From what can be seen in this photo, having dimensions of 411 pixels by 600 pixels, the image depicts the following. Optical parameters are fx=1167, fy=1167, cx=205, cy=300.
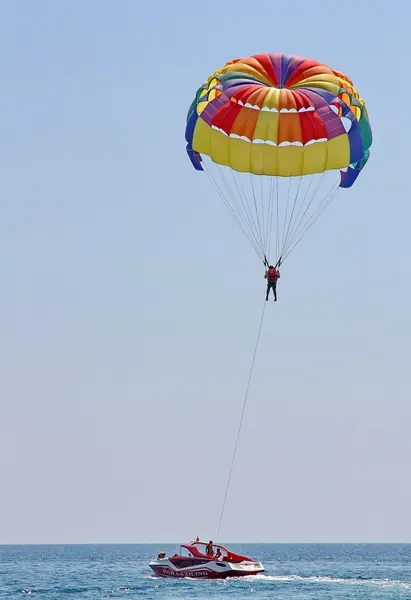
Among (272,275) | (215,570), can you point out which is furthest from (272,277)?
(215,570)

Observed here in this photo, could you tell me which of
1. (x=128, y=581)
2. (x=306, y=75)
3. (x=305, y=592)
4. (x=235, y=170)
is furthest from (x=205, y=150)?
(x=128, y=581)

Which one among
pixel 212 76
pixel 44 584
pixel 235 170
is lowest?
pixel 44 584

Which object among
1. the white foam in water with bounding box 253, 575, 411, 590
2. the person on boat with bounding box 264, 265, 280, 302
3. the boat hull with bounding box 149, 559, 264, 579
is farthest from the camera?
the white foam in water with bounding box 253, 575, 411, 590

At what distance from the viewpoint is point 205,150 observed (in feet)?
128

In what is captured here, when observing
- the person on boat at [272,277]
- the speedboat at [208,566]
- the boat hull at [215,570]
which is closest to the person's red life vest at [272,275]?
the person on boat at [272,277]

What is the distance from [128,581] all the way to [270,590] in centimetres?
1001

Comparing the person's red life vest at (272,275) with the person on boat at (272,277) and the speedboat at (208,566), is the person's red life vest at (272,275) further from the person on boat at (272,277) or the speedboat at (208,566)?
the speedboat at (208,566)

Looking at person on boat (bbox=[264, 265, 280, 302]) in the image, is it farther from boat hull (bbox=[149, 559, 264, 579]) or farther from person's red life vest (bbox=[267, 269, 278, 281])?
boat hull (bbox=[149, 559, 264, 579])

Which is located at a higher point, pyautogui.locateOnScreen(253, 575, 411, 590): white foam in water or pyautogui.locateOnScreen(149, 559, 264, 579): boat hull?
pyautogui.locateOnScreen(253, 575, 411, 590): white foam in water

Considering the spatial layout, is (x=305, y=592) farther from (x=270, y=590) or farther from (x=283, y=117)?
(x=283, y=117)

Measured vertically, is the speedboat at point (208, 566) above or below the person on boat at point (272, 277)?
below

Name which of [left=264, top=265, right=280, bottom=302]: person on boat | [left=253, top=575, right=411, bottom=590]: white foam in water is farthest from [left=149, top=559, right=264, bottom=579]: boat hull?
[left=264, top=265, right=280, bottom=302]: person on boat

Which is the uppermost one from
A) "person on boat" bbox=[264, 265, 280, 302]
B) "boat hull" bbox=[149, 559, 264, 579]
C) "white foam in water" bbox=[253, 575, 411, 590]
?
"person on boat" bbox=[264, 265, 280, 302]

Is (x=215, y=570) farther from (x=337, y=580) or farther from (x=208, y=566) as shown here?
(x=337, y=580)
